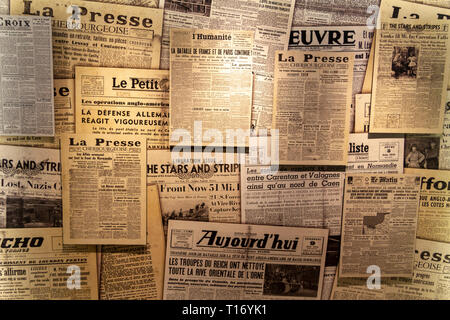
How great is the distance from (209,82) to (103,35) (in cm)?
37

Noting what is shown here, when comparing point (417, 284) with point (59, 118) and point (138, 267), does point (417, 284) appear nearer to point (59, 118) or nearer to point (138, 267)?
point (138, 267)

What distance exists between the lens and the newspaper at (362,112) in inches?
41.9

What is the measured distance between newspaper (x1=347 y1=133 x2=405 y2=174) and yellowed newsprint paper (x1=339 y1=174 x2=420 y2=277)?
3 cm

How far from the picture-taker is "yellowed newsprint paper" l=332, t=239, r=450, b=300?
3.67 ft

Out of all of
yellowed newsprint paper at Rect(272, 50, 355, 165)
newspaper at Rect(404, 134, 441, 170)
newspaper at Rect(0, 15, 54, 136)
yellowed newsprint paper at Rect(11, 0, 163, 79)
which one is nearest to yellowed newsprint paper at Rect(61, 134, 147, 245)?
newspaper at Rect(0, 15, 54, 136)

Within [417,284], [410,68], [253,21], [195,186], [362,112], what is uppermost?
[253,21]

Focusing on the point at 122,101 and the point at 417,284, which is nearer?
the point at 122,101

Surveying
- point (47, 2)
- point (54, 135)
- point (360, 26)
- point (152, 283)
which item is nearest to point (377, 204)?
point (360, 26)

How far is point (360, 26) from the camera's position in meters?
1.04

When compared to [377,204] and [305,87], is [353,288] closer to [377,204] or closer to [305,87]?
[377,204]

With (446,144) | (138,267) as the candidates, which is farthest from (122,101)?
(446,144)

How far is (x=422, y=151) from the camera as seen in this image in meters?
1.09

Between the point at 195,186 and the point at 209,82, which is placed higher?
the point at 209,82

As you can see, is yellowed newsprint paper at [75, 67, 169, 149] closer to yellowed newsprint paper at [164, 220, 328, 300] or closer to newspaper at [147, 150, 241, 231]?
newspaper at [147, 150, 241, 231]
